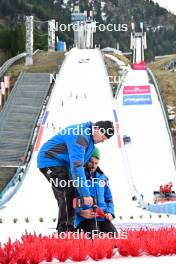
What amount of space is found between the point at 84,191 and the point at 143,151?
2324 cm

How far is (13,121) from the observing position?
Answer: 3300 cm

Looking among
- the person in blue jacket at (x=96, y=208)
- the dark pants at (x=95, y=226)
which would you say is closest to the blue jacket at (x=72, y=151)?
the person in blue jacket at (x=96, y=208)

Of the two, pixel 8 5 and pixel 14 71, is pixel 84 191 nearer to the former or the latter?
pixel 14 71

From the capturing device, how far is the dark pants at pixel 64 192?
5.61 metres

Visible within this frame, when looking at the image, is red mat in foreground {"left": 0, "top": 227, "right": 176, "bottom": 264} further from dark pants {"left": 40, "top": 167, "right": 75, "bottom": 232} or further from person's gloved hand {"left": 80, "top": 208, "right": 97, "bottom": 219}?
dark pants {"left": 40, "top": 167, "right": 75, "bottom": 232}

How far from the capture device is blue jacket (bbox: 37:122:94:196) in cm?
539

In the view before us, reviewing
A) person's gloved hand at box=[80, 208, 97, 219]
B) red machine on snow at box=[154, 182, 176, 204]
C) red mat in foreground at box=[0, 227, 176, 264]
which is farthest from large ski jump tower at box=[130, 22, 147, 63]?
red mat in foreground at box=[0, 227, 176, 264]

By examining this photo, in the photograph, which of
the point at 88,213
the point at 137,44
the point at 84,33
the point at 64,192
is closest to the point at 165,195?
the point at 64,192

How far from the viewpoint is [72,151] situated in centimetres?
541

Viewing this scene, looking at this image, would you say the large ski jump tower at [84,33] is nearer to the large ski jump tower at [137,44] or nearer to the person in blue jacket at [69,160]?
the large ski jump tower at [137,44]

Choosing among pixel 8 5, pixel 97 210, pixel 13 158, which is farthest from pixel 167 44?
pixel 97 210

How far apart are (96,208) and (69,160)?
1.48 ft

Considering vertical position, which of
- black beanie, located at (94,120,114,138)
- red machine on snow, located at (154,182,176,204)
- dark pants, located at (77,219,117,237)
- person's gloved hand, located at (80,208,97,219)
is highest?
black beanie, located at (94,120,114,138)

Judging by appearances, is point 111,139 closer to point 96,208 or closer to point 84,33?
point 96,208
